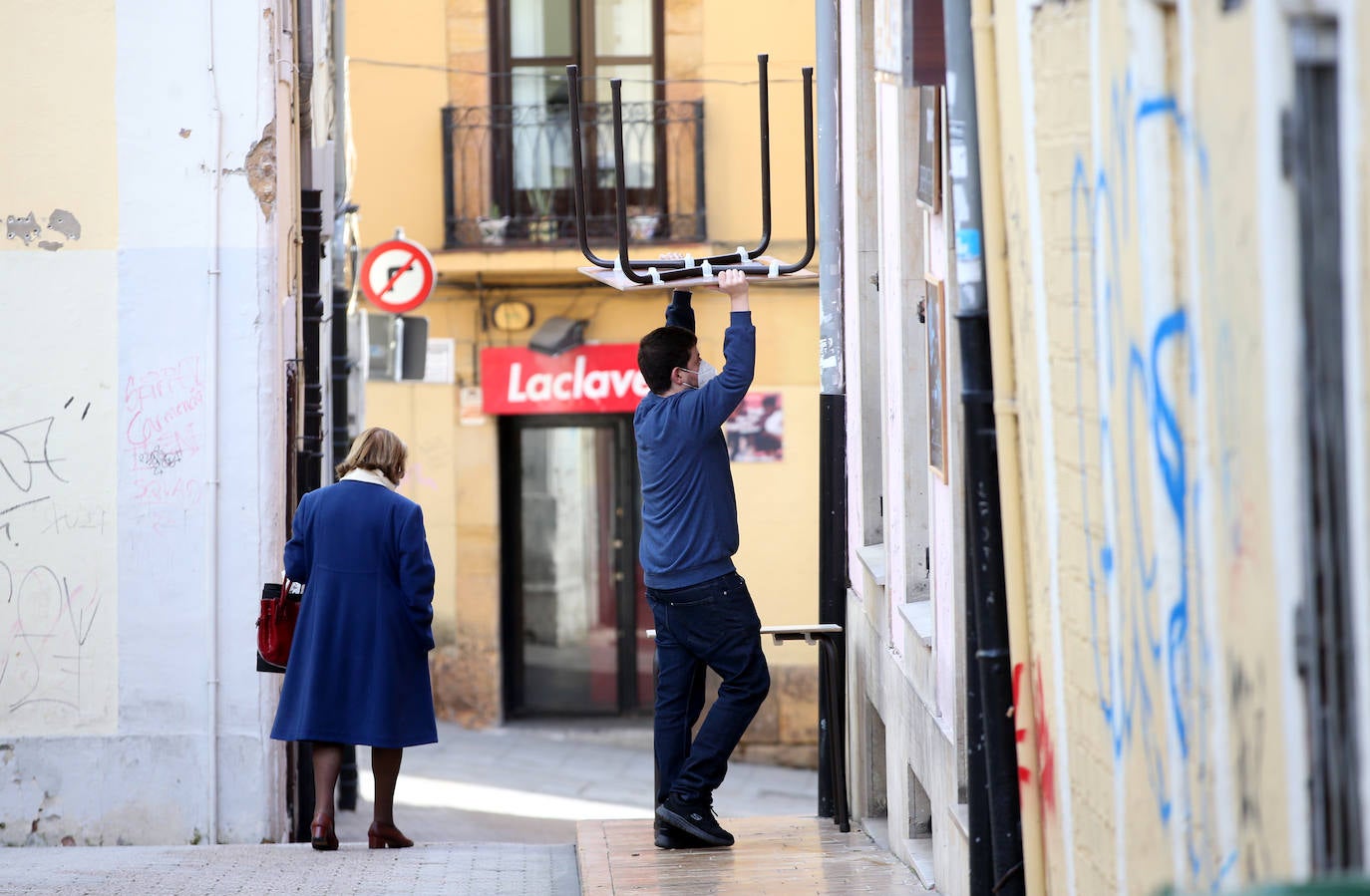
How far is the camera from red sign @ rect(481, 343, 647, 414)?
14.3 meters

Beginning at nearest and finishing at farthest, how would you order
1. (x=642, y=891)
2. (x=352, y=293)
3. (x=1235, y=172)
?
(x=1235, y=172), (x=642, y=891), (x=352, y=293)

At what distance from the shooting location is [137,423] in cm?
687

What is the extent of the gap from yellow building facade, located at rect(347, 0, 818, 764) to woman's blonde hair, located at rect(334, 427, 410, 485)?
7490mm

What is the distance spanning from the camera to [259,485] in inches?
273

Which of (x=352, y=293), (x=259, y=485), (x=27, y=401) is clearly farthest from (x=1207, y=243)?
(x=352, y=293)

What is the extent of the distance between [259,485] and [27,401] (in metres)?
0.96

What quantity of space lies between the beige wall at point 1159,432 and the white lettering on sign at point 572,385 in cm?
1033

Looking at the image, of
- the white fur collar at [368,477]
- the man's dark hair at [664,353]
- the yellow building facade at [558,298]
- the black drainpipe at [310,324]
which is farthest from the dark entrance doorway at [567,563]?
the man's dark hair at [664,353]

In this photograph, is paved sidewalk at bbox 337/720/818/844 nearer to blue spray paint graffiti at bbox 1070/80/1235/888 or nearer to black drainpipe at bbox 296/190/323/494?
black drainpipe at bbox 296/190/323/494

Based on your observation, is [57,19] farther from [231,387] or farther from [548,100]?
[548,100]

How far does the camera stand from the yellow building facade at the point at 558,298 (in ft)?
46.0

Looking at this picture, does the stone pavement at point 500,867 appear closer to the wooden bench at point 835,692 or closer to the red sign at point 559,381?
the wooden bench at point 835,692

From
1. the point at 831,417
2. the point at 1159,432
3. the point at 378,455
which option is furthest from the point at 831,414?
the point at 1159,432

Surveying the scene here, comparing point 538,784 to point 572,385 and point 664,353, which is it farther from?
point 664,353
